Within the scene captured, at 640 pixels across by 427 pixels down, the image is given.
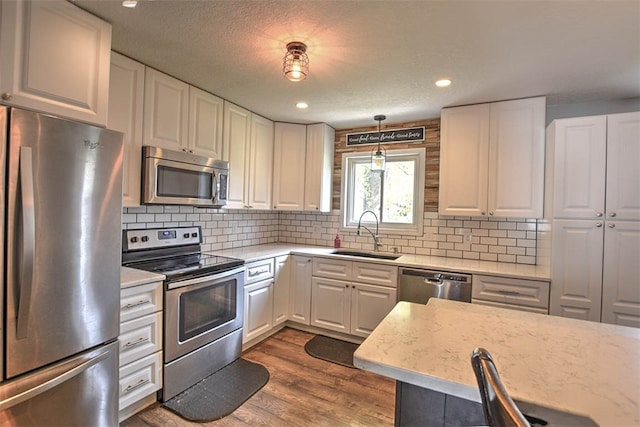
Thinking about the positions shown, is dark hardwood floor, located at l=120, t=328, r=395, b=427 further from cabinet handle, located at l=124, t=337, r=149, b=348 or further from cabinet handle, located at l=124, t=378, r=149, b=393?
cabinet handle, located at l=124, t=337, r=149, b=348

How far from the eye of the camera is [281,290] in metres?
3.27

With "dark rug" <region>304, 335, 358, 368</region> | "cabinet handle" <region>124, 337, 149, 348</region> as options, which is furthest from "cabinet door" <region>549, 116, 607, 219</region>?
"cabinet handle" <region>124, 337, 149, 348</region>

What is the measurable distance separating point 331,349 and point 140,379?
1.64 m

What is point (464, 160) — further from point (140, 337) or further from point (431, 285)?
point (140, 337)

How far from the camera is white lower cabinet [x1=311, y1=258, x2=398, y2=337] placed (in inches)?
115

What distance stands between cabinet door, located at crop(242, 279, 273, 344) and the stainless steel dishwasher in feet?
4.24

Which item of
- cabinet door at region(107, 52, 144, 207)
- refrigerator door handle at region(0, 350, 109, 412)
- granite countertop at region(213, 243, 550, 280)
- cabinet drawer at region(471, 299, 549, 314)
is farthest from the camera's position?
granite countertop at region(213, 243, 550, 280)

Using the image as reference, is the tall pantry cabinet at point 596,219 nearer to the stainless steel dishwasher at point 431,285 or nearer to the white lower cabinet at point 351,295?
the stainless steel dishwasher at point 431,285

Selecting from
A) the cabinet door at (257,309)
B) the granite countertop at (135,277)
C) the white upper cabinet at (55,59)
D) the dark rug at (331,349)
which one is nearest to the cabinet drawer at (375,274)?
the dark rug at (331,349)

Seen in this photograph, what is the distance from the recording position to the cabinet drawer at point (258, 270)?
278 centimetres

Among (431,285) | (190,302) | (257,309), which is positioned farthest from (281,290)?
(431,285)

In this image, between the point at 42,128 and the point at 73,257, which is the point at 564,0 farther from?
the point at 73,257

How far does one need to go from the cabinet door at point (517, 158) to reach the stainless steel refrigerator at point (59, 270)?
9.48 ft

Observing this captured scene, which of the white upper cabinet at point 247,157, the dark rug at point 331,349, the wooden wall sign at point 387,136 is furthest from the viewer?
the wooden wall sign at point 387,136
